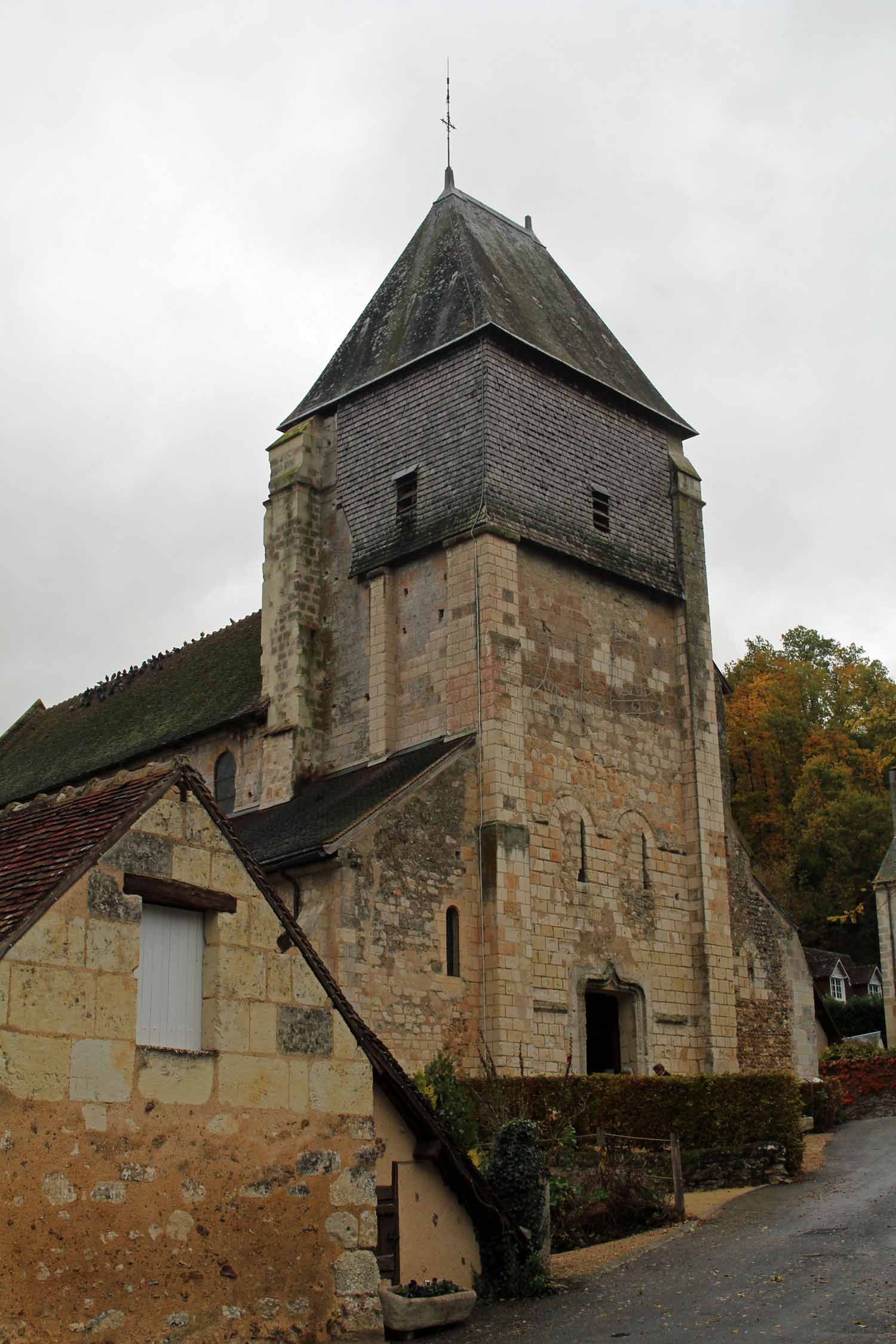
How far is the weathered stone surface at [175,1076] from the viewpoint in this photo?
10.6 metres

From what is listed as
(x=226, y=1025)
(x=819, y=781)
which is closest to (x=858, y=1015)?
(x=819, y=781)

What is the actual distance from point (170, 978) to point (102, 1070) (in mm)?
964

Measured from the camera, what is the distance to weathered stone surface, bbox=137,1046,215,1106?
10578 millimetres

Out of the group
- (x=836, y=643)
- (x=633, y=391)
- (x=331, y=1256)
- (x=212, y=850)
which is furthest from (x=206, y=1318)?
(x=836, y=643)

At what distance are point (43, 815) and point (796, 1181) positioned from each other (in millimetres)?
11699

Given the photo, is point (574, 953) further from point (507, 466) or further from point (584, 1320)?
point (584, 1320)

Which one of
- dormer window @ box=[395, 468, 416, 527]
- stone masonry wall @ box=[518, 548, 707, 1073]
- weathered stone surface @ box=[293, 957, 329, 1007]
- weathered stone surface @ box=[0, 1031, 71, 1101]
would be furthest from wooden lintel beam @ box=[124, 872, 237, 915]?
dormer window @ box=[395, 468, 416, 527]

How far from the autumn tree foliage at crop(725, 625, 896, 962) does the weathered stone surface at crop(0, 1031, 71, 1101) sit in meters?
42.0

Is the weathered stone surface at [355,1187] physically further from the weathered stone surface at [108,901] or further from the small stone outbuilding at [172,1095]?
the weathered stone surface at [108,901]

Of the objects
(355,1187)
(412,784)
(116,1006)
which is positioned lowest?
(355,1187)

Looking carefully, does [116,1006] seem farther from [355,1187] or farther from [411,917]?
[411,917]

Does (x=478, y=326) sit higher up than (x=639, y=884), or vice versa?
(x=478, y=326)

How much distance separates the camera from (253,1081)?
1129 centimetres

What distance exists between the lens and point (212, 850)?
11.4 meters
